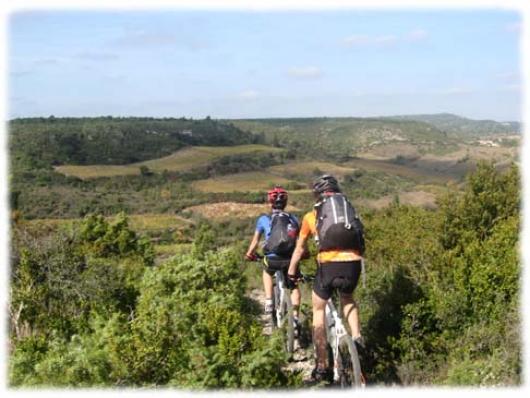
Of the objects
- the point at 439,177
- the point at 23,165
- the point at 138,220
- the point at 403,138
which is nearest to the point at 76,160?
the point at 23,165

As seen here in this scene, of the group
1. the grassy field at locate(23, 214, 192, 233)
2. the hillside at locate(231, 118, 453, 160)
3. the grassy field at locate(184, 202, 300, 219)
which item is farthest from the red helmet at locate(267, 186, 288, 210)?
the hillside at locate(231, 118, 453, 160)

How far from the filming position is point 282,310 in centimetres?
633

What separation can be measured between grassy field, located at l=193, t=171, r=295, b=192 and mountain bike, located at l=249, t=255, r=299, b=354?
286 ft

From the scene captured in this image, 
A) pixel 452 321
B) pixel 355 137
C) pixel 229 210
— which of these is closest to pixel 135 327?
pixel 452 321

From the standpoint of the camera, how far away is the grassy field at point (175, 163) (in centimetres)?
10241

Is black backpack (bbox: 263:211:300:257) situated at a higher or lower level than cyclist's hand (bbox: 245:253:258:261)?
higher

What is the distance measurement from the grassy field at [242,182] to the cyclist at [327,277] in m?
89.1

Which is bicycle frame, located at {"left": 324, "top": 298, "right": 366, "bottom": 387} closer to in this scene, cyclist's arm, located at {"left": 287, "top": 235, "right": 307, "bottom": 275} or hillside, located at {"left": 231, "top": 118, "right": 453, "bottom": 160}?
cyclist's arm, located at {"left": 287, "top": 235, "right": 307, "bottom": 275}

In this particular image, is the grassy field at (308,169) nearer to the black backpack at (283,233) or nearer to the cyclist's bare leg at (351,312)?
the black backpack at (283,233)

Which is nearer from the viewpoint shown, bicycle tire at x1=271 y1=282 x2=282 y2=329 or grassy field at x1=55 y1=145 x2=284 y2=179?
bicycle tire at x1=271 y1=282 x2=282 y2=329

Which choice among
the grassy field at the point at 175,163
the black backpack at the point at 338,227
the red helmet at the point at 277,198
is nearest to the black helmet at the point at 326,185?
the black backpack at the point at 338,227

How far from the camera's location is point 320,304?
467 centimetres

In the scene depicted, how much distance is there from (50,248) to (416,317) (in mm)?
4558

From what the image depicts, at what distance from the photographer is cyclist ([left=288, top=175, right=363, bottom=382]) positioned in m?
4.37
